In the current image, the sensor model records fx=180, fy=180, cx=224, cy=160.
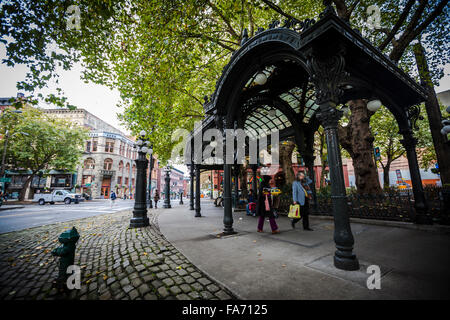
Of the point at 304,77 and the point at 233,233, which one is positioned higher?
the point at 304,77

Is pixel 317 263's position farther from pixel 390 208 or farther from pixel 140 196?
pixel 140 196

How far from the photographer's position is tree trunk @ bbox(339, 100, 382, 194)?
852 centimetres

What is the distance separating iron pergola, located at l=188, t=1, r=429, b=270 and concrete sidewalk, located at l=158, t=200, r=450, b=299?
56cm

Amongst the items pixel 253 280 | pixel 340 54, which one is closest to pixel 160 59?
pixel 340 54

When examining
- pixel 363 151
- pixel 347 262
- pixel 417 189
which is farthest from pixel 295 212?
pixel 363 151

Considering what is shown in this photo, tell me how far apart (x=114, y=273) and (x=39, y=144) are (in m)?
33.1

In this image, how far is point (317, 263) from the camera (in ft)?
10.6

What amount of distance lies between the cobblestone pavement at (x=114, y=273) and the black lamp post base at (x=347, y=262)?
6.35 feet

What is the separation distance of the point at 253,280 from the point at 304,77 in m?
A: 5.92

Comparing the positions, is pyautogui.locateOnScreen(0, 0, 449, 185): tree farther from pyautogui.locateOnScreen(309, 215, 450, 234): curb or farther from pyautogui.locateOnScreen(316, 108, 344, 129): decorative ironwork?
pyautogui.locateOnScreen(316, 108, 344, 129): decorative ironwork

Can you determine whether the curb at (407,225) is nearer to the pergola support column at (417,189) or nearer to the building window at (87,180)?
the pergola support column at (417,189)

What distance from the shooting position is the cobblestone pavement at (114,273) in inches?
102
